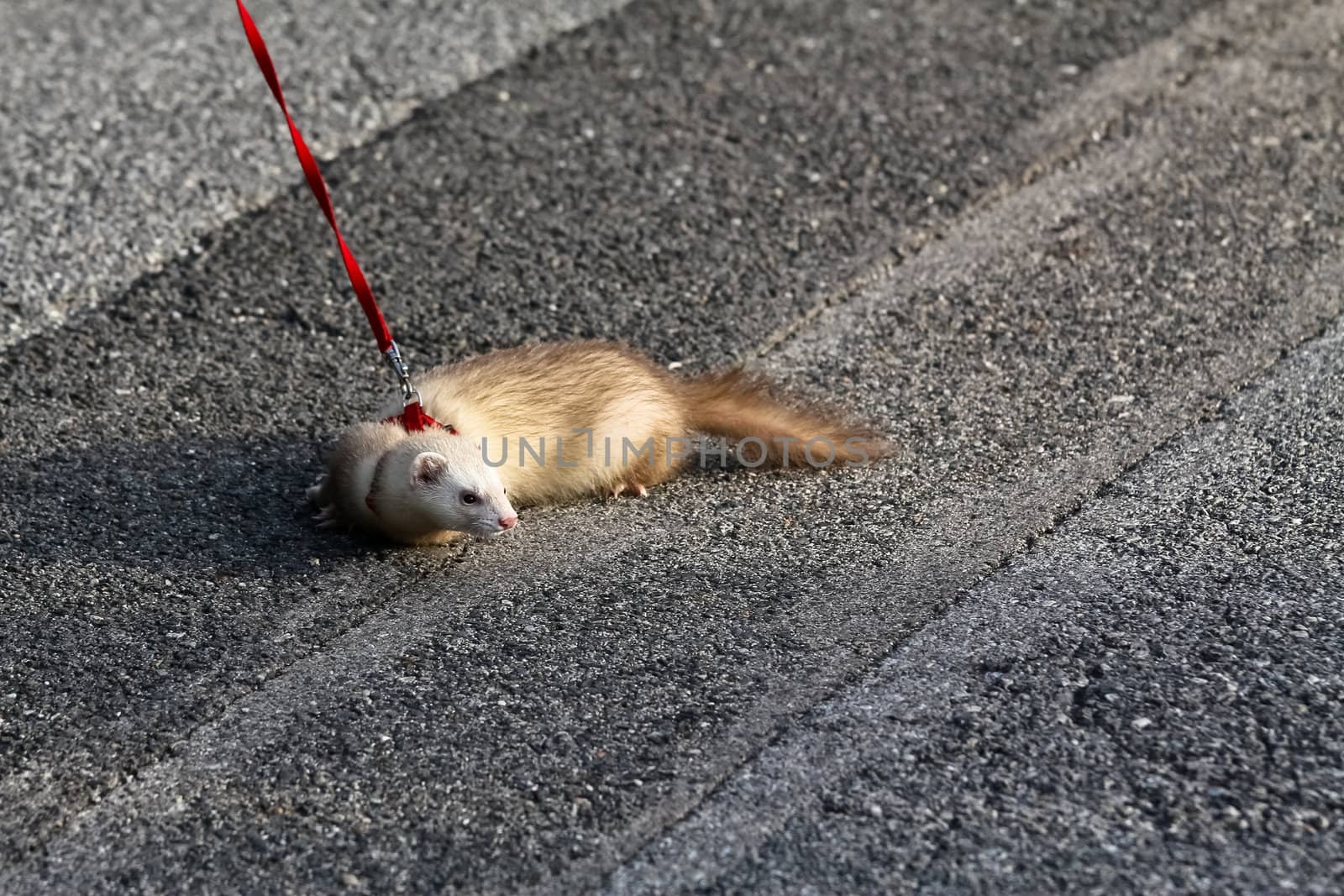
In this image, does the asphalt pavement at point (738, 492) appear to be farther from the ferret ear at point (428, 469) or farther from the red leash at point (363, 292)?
the red leash at point (363, 292)

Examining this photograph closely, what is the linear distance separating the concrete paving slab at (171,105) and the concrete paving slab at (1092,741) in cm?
330

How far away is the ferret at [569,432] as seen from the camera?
4055 mm

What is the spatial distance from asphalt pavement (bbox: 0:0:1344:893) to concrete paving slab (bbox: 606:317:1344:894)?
11mm

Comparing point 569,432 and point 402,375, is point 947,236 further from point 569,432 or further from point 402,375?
point 402,375

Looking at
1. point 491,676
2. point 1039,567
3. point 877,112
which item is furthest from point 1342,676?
point 877,112

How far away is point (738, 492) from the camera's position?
14.0 feet

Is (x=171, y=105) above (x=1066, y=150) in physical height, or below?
above

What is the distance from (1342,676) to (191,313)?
3760mm

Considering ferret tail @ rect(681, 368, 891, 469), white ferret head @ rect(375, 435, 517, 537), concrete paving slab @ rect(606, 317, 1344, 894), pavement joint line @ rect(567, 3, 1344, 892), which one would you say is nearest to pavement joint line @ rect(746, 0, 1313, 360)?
pavement joint line @ rect(567, 3, 1344, 892)

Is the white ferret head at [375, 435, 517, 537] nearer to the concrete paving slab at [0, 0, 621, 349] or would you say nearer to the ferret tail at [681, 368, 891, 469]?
the ferret tail at [681, 368, 891, 469]

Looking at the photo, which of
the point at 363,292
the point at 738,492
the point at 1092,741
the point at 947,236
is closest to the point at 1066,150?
the point at 947,236

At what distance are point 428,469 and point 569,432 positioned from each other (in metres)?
0.48

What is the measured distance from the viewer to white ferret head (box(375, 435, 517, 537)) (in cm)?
394

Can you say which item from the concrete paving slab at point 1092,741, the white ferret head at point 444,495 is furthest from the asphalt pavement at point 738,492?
the white ferret head at point 444,495
